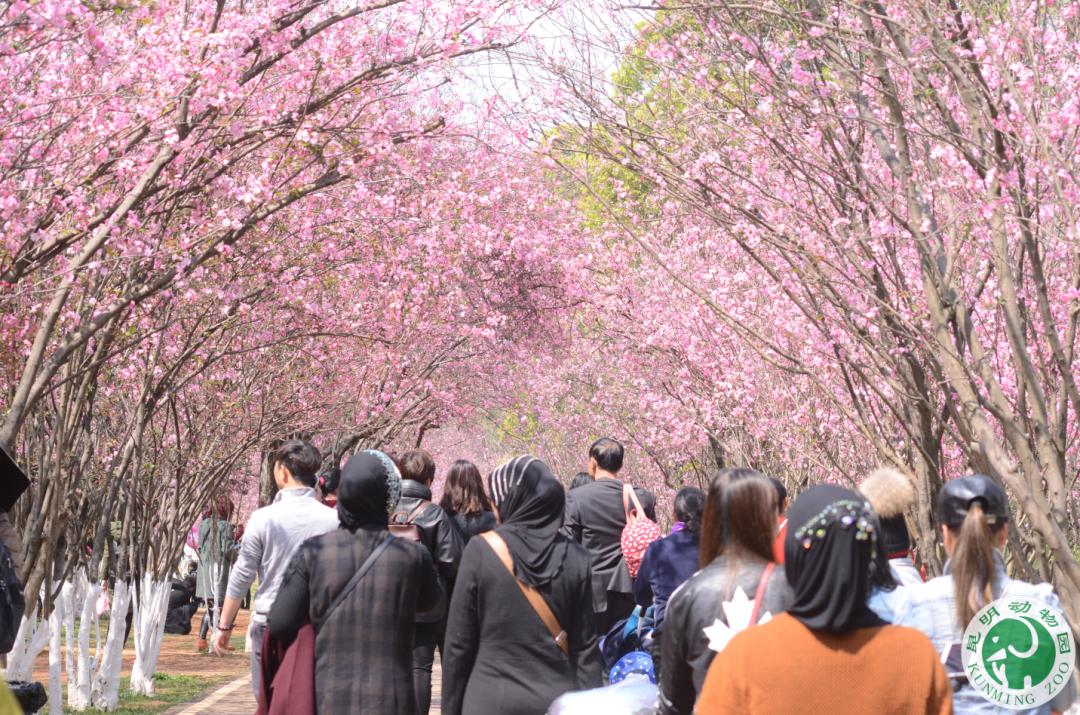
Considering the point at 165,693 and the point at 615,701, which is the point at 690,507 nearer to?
the point at 615,701

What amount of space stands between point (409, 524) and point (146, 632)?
671 centimetres

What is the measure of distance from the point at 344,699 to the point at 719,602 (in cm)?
200

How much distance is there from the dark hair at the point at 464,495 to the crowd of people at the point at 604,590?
0.04ft

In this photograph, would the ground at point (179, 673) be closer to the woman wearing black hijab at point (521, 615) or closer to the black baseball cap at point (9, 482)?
the woman wearing black hijab at point (521, 615)

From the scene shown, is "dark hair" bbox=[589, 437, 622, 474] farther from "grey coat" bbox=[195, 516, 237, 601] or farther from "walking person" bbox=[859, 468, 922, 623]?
"grey coat" bbox=[195, 516, 237, 601]

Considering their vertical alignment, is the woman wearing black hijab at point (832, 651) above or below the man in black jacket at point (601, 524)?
below

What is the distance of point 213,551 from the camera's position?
64.6ft

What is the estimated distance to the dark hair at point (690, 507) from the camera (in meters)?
6.89

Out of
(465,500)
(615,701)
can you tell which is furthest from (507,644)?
(465,500)

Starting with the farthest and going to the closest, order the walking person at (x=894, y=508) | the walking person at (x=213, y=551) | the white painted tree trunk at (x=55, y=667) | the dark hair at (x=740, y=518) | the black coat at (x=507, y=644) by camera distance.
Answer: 1. the walking person at (x=213, y=551)
2. the white painted tree trunk at (x=55, y=667)
3. the black coat at (x=507, y=644)
4. the walking person at (x=894, y=508)
5. the dark hair at (x=740, y=518)

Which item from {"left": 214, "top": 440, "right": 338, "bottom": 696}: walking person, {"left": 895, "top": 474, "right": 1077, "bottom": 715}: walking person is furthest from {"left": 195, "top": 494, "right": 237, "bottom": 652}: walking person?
{"left": 895, "top": 474, "right": 1077, "bottom": 715}: walking person

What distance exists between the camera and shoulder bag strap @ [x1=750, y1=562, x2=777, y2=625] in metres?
3.79

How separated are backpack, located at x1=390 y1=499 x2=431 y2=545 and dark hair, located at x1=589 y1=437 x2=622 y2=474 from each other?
1.25 m

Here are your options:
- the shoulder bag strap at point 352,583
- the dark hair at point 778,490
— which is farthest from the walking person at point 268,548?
the dark hair at point 778,490
